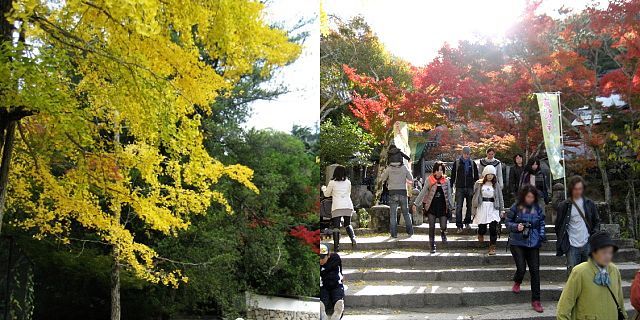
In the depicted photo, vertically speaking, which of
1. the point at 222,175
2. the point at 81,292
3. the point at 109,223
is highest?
the point at 222,175

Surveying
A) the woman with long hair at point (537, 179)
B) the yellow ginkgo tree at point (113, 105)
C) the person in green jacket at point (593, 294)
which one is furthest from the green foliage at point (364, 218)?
the yellow ginkgo tree at point (113, 105)

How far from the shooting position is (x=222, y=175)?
718cm

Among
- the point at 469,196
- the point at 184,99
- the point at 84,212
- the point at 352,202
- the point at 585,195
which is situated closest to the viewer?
the point at 585,195

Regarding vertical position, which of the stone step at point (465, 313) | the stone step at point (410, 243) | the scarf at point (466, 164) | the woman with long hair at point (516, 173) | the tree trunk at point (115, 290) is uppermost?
the scarf at point (466, 164)

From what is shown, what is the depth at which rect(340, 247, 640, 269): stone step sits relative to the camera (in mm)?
3523

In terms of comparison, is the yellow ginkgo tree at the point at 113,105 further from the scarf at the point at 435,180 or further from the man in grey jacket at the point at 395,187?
the scarf at the point at 435,180

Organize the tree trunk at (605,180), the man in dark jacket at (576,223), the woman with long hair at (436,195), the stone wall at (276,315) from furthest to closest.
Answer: the stone wall at (276,315)
the woman with long hair at (436,195)
the tree trunk at (605,180)
the man in dark jacket at (576,223)

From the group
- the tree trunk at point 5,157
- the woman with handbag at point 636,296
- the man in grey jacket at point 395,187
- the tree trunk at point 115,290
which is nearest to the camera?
the woman with handbag at point 636,296

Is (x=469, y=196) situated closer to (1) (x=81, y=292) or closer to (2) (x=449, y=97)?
Answer: (2) (x=449, y=97)

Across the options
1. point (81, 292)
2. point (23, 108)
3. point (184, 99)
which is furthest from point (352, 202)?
point (81, 292)

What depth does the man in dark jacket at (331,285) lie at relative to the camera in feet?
10.9

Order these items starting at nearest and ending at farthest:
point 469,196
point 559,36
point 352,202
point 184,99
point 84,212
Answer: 1. point 559,36
2. point 352,202
3. point 469,196
4. point 184,99
5. point 84,212

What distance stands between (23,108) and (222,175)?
3147 millimetres

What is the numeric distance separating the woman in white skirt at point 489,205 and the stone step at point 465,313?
20.8 inches
